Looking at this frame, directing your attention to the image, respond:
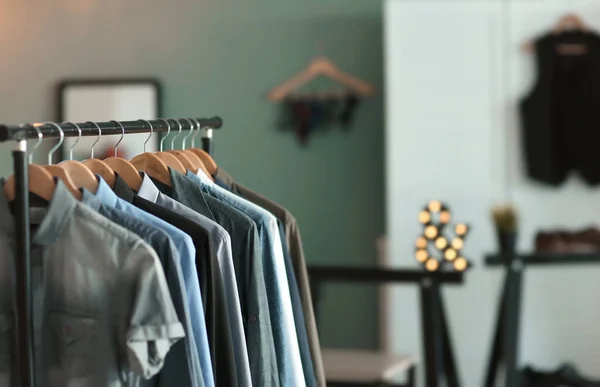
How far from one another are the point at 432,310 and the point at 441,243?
24 centimetres

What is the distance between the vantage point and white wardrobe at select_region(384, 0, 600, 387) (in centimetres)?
370

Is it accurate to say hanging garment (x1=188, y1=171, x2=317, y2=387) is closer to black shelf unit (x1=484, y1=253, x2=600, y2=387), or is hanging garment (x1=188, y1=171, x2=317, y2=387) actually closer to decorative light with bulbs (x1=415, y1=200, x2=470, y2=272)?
decorative light with bulbs (x1=415, y1=200, x2=470, y2=272)

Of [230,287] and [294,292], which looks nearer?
[230,287]

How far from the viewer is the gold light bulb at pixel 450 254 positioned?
3.20 metres

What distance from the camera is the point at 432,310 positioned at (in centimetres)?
315

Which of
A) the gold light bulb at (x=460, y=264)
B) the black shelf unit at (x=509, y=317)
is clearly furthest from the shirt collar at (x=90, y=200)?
the black shelf unit at (x=509, y=317)

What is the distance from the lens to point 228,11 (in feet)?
14.2

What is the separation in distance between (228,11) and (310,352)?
8.97 feet

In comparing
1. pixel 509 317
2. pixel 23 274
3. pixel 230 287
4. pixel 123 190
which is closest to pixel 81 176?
pixel 123 190

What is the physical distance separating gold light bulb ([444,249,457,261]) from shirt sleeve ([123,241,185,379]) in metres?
1.99

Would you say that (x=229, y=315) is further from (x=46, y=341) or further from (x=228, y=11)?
(x=228, y=11)

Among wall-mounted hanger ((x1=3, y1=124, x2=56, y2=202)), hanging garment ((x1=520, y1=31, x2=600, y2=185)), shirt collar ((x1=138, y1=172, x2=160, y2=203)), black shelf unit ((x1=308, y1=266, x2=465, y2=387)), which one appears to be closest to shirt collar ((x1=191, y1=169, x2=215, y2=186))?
shirt collar ((x1=138, y1=172, x2=160, y2=203))

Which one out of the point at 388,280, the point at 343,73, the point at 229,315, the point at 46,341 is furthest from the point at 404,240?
the point at 46,341

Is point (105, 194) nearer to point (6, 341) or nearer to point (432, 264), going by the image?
point (6, 341)
